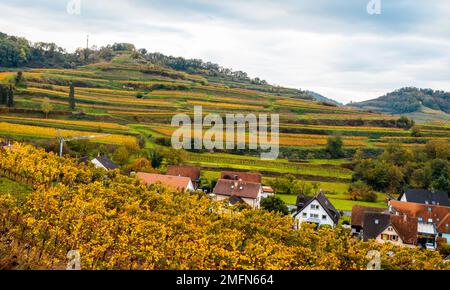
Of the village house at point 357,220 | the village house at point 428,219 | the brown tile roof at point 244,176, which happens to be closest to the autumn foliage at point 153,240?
the village house at point 357,220

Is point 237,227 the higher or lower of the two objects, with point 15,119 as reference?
lower

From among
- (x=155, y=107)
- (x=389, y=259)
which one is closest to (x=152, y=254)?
(x=389, y=259)

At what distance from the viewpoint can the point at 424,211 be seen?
3759 cm

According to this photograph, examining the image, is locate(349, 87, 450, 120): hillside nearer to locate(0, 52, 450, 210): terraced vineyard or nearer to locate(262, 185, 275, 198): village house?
locate(0, 52, 450, 210): terraced vineyard

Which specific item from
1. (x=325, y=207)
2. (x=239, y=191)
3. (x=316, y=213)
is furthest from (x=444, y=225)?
(x=239, y=191)

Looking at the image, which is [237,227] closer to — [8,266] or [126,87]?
[8,266]

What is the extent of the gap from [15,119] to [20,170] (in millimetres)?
31950

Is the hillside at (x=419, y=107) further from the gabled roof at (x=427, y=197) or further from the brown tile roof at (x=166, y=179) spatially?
the brown tile roof at (x=166, y=179)

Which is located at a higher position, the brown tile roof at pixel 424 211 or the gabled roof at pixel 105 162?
the gabled roof at pixel 105 162

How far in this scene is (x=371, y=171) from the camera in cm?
4975

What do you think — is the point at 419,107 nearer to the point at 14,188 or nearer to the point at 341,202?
the point at 341,202

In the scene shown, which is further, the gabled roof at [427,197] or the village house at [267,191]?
the gabled roof at [427,197]

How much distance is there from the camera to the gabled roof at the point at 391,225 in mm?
30359

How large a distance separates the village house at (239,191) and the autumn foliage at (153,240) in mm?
17470
